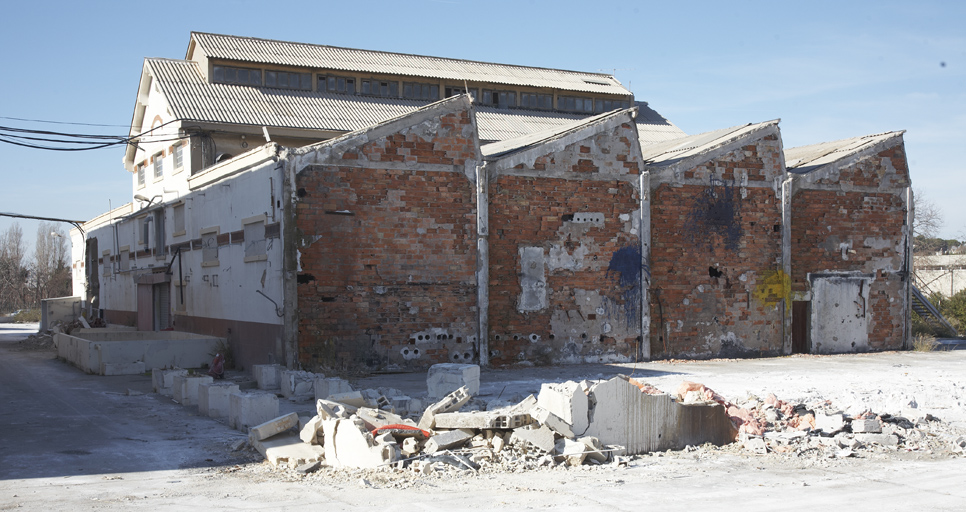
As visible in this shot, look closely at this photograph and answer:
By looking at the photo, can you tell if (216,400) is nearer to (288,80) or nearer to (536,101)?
(288,80)

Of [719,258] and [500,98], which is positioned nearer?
[719,258]

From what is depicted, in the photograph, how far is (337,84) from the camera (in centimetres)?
2842

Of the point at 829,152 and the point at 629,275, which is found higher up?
the point at 829,152

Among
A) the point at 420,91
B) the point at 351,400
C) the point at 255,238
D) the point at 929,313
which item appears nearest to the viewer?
the point at 351,400

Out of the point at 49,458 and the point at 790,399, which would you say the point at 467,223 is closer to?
the point at 790,399

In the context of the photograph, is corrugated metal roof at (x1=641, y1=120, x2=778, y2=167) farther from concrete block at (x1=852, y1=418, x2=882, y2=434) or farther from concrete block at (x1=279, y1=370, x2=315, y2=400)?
concrete block at (x1=852, y1=418, x2=882, y2=434)

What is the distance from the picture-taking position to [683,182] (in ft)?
63.0

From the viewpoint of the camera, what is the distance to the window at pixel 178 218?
22.2 metres

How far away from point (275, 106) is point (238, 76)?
198cm

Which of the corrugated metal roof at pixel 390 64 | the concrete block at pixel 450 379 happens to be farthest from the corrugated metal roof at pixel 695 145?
the corrugated metal roof at pixel 390 64

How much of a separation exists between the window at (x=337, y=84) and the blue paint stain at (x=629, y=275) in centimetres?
1399

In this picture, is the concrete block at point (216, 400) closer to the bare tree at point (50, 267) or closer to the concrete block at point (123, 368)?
the concrete block at point (123, 368)

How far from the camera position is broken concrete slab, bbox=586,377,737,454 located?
8.90m

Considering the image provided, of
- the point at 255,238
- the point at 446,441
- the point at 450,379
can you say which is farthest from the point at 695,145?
the point at 446,441
